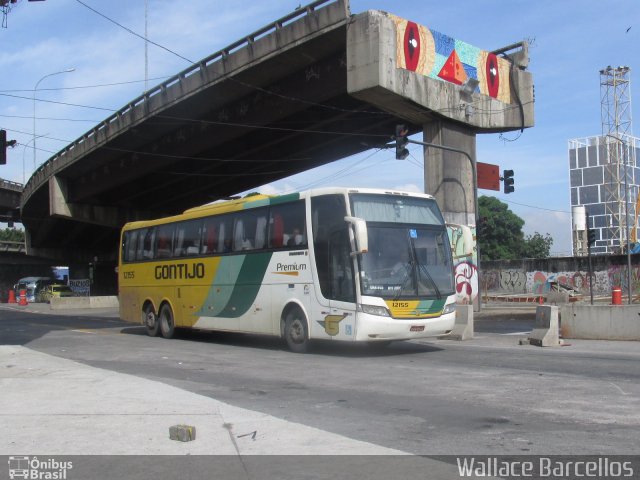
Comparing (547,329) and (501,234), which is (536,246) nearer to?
(501,234)

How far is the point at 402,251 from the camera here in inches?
512

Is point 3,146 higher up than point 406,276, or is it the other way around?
point 3,146

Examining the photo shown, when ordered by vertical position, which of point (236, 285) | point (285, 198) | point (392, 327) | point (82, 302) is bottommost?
point (82, 302)

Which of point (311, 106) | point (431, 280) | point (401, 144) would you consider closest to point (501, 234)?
point (311, 106)

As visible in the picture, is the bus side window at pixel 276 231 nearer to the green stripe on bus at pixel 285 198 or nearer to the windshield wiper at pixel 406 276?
the green stripe on bus at pixel 285 198

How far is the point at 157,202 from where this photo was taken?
168ft

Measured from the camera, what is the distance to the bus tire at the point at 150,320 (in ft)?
64.6

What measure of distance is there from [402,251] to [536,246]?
85693 mm

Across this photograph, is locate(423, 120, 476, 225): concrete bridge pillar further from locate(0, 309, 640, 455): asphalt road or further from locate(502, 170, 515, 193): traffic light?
locate(0, 309, 640, 455): asphalt road

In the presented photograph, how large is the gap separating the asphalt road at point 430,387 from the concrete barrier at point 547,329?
40 centimetres

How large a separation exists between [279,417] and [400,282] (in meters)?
5.97

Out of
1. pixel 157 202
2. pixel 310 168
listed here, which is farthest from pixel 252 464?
pixel 157 202

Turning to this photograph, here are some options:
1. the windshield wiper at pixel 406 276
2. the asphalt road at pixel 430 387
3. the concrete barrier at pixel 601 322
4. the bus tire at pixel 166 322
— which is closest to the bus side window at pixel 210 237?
the asphalt road at pixel 430 387

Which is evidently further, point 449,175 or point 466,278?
point 449,175
